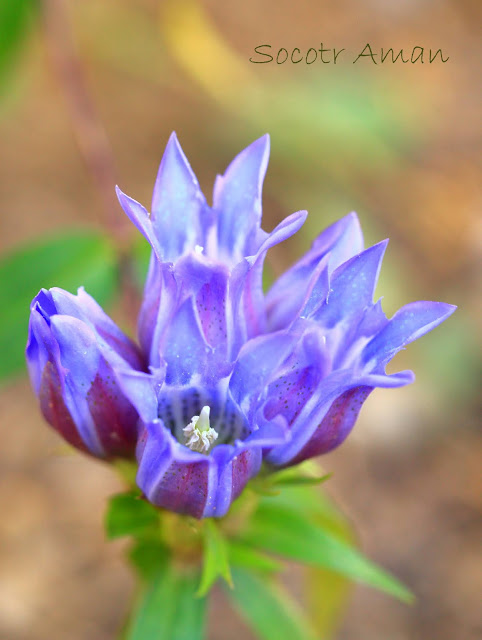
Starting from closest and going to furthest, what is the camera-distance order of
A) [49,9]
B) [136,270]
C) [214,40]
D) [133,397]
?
1. [133,397]
2. [136,270]
3. [49,9]
4. [214,40]

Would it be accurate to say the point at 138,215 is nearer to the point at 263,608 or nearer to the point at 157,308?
the point at 157,308

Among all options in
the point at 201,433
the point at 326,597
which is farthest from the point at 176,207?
the point at 326,597

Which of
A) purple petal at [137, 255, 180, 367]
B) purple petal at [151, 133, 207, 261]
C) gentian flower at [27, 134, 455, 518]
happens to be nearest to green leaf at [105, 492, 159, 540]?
gentian flower at [27, 134, 455, 518]

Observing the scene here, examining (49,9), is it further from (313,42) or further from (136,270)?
(313,42)

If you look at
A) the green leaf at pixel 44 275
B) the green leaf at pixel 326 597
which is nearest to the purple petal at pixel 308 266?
the green leaf at pixel 44 275

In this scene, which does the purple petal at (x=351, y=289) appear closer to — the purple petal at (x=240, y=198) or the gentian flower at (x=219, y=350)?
the gentian flower at (x=219, y=350)

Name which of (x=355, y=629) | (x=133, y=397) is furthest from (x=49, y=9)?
(x=355, y=629)

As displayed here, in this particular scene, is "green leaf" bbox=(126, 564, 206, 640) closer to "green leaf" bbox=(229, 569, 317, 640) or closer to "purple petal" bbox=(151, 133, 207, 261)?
"green leaf" bbox=(229, 569, 317, 640)
